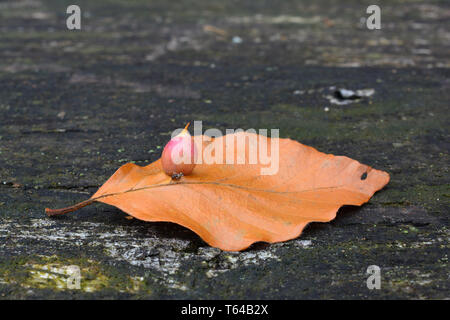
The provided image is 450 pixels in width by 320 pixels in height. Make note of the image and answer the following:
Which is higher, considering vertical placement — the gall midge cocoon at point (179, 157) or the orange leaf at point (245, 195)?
the gall midge cocoon at point (179, 157)

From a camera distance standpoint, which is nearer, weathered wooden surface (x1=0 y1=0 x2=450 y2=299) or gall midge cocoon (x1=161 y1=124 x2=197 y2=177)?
weathered wooden surface (x1=0 y1=0 x2=450 y2=299)

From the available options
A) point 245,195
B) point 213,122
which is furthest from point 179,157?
point 213,122

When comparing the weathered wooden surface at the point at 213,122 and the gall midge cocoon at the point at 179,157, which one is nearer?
the weathered wooden surface at the point at 213,122

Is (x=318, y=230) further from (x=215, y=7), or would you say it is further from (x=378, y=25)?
(x=215, y=7)

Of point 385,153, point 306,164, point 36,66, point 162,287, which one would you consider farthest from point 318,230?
point 36,66
